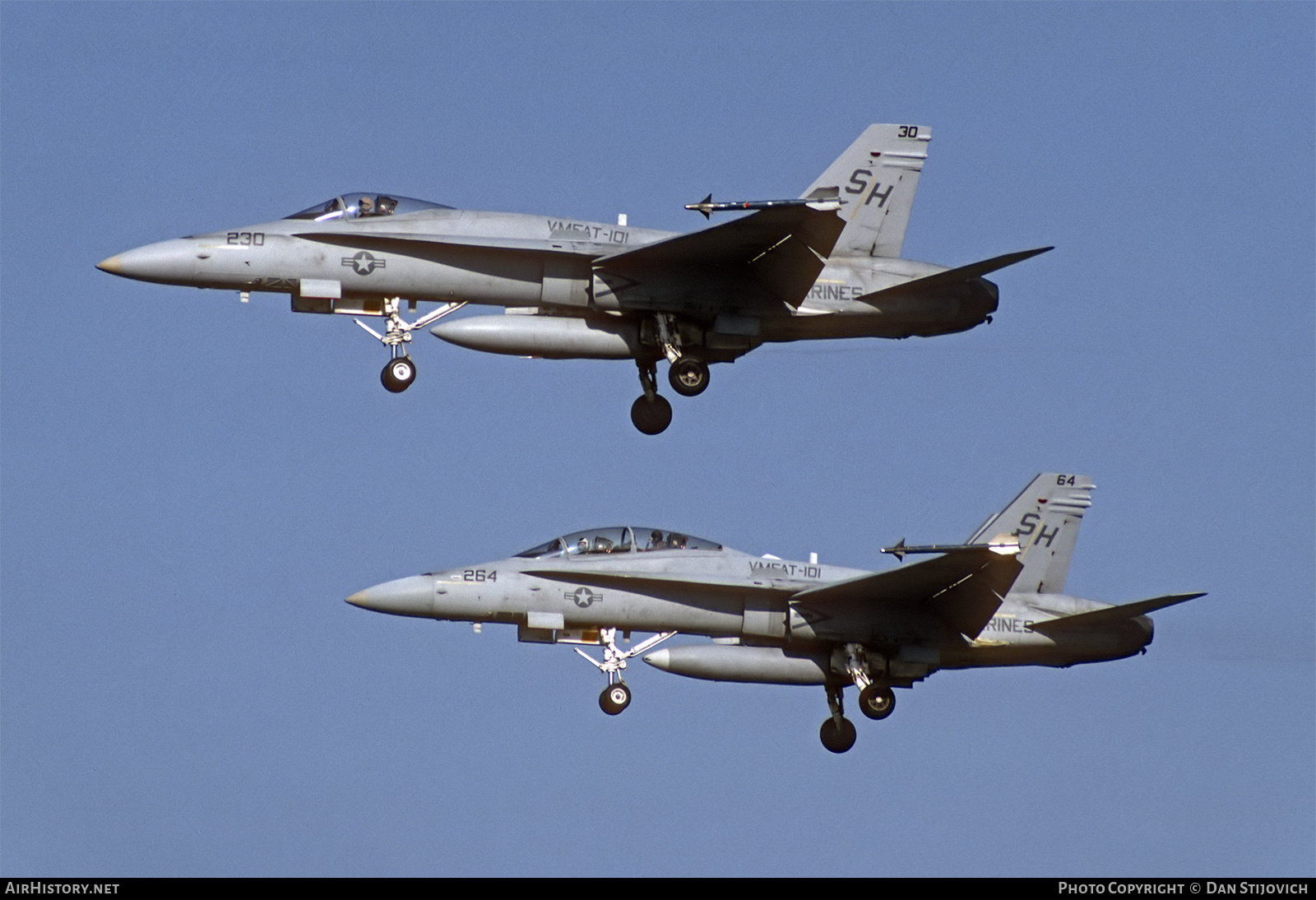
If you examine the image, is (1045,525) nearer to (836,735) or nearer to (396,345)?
(836,735)

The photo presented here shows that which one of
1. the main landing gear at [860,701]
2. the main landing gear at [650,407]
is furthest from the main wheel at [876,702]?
the main landing gear at [650,407]

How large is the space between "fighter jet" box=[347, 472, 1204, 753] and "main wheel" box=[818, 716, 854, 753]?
2 centimetres

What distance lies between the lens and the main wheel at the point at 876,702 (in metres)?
37.7

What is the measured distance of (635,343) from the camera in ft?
118

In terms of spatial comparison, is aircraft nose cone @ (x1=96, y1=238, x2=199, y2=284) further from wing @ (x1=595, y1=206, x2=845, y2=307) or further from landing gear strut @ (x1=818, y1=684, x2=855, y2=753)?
landing gear strut @ (x1=818, y1=684, x2=855, y2=753)

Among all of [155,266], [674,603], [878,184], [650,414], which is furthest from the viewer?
[878,184]

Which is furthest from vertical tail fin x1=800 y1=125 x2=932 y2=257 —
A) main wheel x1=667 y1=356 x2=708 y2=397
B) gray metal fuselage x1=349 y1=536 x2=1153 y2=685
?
gray metal fuselage x1=349 y1=536 x2=1153 y2=685

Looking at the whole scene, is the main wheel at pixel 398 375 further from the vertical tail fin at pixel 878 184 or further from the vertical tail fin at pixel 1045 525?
the vertical tail fin at pixel 1045 525

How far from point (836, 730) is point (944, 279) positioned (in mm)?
7793

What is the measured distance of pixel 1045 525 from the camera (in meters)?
42.3

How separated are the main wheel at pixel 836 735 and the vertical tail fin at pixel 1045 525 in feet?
13.6

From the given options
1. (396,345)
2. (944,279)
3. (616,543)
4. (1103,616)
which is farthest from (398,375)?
(1103,616)
